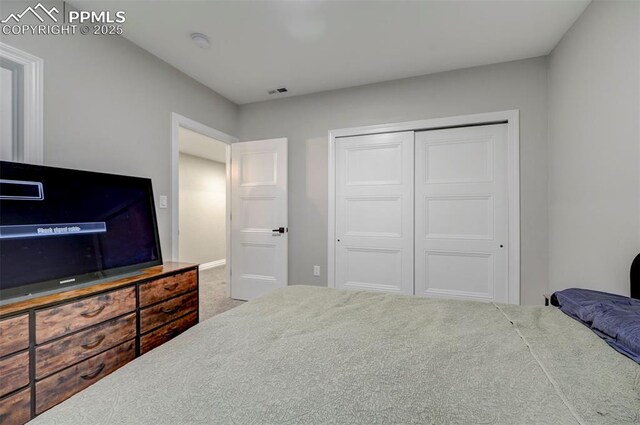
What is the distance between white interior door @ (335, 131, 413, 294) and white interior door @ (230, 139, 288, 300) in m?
0.71

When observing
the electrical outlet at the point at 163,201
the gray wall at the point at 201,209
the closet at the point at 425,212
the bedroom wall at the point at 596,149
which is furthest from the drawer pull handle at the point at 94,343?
the gray wall at the point at 201,209

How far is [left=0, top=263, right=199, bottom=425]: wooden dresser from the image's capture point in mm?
1187

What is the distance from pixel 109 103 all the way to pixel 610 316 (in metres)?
3.23

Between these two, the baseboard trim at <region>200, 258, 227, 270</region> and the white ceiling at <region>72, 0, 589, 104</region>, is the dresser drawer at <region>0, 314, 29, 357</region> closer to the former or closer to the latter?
the white ceiling at <region>72, 0, 589, 104</region>

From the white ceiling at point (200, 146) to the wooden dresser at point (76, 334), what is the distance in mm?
2761

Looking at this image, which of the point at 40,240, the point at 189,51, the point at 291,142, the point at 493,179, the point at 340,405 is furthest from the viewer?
the point at 291,142

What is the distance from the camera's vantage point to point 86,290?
1.50 metres

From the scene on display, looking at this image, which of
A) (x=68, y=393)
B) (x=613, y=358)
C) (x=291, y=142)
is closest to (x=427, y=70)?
(x=291, y=142)

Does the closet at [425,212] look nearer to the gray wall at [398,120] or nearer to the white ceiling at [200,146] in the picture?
the gray wall at [398,120]

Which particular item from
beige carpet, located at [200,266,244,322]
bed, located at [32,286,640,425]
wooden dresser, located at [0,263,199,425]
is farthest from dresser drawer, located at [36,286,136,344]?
beige carpet, located at [200,266,244,322]

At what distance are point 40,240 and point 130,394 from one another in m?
1.24

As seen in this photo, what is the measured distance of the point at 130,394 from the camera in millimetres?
753

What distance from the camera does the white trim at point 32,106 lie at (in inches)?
67.5

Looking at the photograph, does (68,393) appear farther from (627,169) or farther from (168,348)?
(627,169)
